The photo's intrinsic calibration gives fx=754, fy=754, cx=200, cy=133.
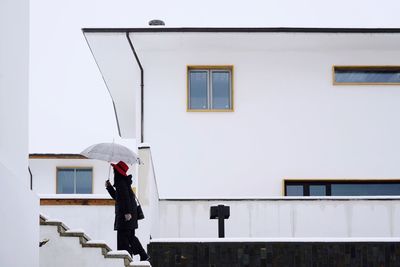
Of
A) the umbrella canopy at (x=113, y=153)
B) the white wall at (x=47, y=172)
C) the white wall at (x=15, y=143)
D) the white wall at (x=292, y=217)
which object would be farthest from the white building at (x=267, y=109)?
the white wall at (x=47, y=172)

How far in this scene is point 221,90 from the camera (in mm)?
16953

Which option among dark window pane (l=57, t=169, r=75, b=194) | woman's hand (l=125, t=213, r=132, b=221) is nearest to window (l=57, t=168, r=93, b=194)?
dark window pane (l=57, t=169, r=75, b=194)

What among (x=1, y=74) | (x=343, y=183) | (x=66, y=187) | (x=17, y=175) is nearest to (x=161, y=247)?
(x=17, y=175)

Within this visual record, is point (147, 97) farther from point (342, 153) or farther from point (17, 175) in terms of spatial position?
point (17, 175)

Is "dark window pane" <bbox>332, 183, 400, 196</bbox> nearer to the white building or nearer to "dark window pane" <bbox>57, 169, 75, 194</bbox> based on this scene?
the white building

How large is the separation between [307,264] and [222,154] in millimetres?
5302

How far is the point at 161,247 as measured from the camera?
11672 mm

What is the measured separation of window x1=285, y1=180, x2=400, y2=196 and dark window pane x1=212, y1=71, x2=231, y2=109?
88.3 inches

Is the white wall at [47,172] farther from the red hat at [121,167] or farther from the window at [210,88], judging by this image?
the red hat at [121,167]

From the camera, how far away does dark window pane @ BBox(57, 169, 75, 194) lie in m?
26.4

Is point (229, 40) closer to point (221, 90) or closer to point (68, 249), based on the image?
point (221, 90)

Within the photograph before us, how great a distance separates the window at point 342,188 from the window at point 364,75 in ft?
7.43

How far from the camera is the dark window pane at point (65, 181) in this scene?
26.4 m

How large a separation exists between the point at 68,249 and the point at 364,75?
29.6 ft
